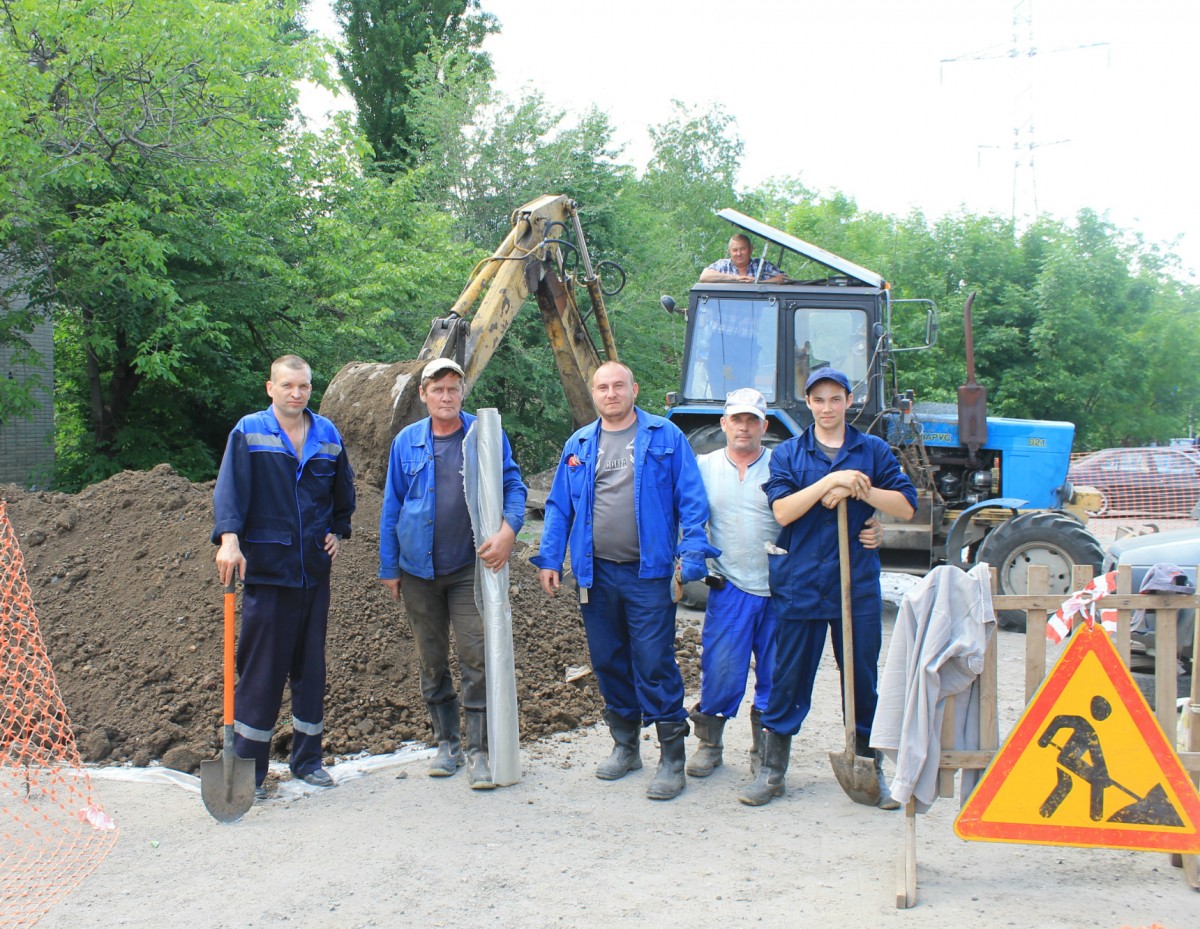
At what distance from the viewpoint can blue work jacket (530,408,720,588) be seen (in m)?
4.62

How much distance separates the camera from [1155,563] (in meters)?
6.83

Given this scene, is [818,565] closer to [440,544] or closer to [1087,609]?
[1087,609]


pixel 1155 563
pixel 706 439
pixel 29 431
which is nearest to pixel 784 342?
pixel 706 439

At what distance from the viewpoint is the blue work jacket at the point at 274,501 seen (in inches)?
176

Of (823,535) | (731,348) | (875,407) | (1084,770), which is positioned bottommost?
(1084,770)

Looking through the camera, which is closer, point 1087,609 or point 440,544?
point 1087,609

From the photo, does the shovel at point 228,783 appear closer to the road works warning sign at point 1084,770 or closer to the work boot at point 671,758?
the work boot at point 671,758

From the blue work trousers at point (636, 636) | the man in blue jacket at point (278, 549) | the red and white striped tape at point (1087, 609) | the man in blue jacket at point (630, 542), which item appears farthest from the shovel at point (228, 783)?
the red and white striped tape at point (1087, 609)

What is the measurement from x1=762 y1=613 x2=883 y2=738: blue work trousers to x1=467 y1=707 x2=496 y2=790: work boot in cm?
133

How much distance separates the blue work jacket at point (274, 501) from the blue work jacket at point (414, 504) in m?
0.30

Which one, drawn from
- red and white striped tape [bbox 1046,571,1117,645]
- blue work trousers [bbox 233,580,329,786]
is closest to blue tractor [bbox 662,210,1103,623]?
blue work trousers [bbox 233,580,329,786]

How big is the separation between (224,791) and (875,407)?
20.7 feet

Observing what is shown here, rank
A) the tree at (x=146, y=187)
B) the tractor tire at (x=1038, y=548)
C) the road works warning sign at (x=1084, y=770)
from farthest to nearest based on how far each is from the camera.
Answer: the tree at (x=146, y=187)
the tractor tire at (x=1038, y=548)
the road works warning sign at (x=1084, y=770)

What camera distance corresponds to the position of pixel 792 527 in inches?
176
